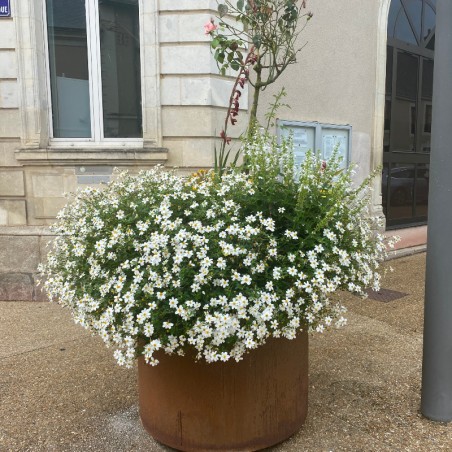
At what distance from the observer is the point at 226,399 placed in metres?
2.43

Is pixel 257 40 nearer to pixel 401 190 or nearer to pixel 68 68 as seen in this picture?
pixel 68 68

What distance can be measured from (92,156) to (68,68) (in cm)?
120

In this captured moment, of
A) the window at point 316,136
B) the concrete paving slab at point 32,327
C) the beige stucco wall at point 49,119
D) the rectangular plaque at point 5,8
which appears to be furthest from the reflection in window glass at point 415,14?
the concrete paving slab at point 32,327

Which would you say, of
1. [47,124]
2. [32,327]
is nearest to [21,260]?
Answer: [32,327]

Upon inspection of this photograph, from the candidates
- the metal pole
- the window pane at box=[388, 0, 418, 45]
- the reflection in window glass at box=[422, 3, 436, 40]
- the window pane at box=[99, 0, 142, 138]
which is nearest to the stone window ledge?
the window pane at box=[99, 0, 142, 138]

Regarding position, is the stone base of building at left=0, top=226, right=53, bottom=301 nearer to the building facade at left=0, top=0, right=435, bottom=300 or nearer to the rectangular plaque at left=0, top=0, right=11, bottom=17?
the building facade at left=0, top=0, right=435, bottom=300

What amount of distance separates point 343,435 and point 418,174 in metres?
7.50

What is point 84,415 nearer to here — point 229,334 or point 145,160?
point 229,334

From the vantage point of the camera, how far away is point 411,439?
2691mm

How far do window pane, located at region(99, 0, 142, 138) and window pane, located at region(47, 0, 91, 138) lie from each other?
0.80 ft

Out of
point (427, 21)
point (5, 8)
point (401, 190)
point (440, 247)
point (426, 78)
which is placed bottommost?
point (401, 190)

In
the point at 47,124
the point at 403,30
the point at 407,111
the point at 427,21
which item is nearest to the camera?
the point at 47,124

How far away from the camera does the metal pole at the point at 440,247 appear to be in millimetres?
2756

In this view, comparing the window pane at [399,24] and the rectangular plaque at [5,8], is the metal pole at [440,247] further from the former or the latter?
the window pane at [399,24]
